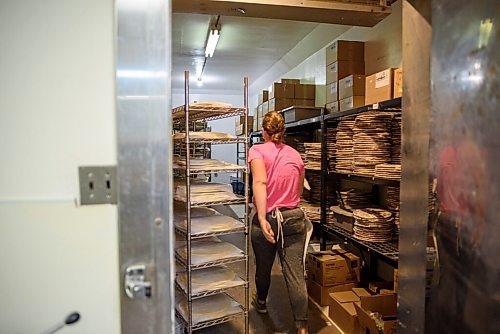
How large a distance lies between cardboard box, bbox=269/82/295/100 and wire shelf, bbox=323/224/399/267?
2186 millimetres

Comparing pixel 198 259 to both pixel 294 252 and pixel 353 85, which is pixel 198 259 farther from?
pixel 353 85

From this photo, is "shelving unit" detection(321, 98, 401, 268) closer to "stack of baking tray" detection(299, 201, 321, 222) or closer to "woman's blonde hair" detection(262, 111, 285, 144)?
"stack of baking tray" detection(299, 201, 321, 222)

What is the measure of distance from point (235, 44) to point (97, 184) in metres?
5.35

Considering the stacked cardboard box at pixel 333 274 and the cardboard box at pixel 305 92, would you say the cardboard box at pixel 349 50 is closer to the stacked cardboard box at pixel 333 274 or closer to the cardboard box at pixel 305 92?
the cardboard box at pixel 305 92

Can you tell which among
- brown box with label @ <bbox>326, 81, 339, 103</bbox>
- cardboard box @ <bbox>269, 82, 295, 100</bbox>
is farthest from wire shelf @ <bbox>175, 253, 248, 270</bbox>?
cardboard box @ <bbox>269, 82, 295, 100</bbox>

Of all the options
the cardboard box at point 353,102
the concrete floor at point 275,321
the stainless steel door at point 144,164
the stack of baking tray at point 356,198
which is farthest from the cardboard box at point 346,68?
the stainless steel door at point 144,164

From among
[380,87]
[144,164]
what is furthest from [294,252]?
[144,164]

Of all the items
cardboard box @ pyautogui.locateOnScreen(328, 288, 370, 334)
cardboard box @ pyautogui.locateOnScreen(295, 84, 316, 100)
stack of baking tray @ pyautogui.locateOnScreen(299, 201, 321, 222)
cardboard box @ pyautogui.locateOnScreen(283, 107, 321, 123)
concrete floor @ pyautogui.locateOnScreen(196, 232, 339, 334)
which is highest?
cardboard box @ pyautogui.locateOnScreen(295, 84, 316, 100)

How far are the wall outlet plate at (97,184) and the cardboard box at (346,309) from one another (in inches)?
86.7

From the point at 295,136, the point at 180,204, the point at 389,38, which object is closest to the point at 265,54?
the point at 295,136

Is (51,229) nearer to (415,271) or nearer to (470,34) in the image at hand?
(415,271)

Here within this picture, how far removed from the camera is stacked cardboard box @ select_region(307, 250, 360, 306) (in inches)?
123

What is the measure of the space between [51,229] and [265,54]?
604 cm

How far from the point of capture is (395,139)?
2889mm
